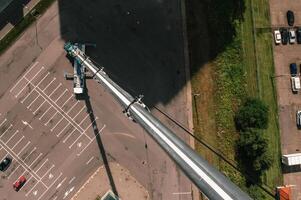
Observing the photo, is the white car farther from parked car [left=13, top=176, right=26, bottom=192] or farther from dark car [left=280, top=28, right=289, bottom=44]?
parked car [left=13, top=176, right=26, bottom=192]

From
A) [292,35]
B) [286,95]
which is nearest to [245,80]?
[286,95]

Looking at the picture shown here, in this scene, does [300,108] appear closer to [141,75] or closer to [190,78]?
[190,78]

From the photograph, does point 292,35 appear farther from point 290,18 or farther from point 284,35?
point 290,18

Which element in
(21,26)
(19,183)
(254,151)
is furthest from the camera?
(254,151)

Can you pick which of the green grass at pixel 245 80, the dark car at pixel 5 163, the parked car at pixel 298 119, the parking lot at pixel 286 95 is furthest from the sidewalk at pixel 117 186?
the parked car at pixel 298 119

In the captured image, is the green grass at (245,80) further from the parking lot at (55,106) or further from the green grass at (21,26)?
the green grass at (21,26)
